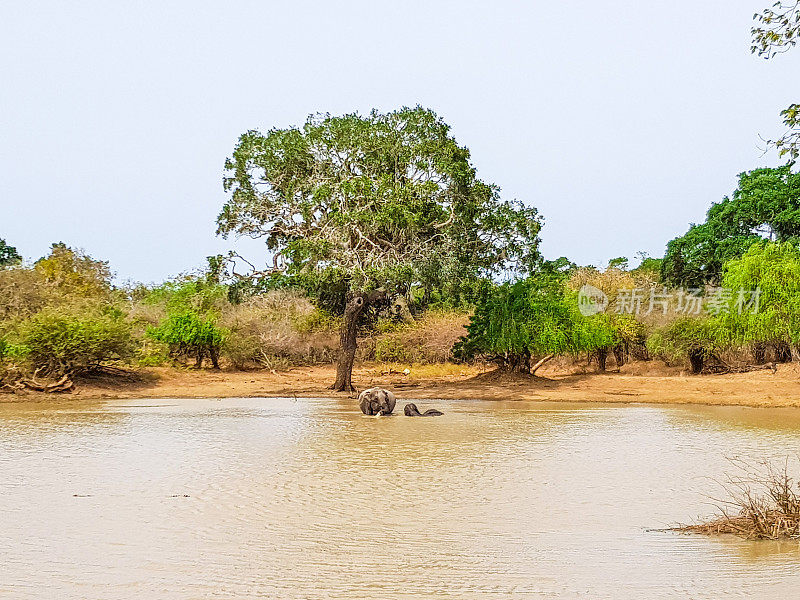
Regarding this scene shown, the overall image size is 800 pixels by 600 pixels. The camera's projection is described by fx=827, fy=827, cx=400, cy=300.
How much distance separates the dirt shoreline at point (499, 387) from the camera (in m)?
21.3

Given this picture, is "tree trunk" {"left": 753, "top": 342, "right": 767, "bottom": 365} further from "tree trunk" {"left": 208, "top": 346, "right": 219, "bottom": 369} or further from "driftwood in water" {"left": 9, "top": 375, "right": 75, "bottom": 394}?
"driftwood in water" {"left": 9, "top": 375, "right": 75, "bottom": 394}

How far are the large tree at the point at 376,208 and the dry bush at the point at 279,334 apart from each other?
377 inches

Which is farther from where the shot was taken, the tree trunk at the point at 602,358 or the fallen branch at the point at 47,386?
the tree trunk at the point at 602,358

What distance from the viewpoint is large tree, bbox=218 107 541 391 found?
21.4 m

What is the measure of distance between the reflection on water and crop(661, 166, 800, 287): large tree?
17.1 m

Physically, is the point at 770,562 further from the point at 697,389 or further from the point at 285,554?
the point at 697,389

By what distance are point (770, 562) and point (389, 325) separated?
95.3 feet

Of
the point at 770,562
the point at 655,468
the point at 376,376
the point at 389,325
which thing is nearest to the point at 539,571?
the point at 770,562

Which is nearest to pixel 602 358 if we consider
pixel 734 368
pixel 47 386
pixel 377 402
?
pixel 734 368

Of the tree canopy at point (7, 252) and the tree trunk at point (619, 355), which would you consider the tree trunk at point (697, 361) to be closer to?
the tree trunk at point (619, 355)

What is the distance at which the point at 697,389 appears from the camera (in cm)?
2269

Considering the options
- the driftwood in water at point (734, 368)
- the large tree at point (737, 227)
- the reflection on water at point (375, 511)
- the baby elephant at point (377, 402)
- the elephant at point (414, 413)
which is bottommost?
the reflection on water at point (375, 511)

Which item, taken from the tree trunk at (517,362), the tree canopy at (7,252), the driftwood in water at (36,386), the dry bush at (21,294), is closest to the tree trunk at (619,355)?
the tree trunk at (517,362)

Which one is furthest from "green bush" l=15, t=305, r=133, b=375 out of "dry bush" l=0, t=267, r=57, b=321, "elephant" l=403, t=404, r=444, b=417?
"elephant" l=403, t=404, r=444, b=417
